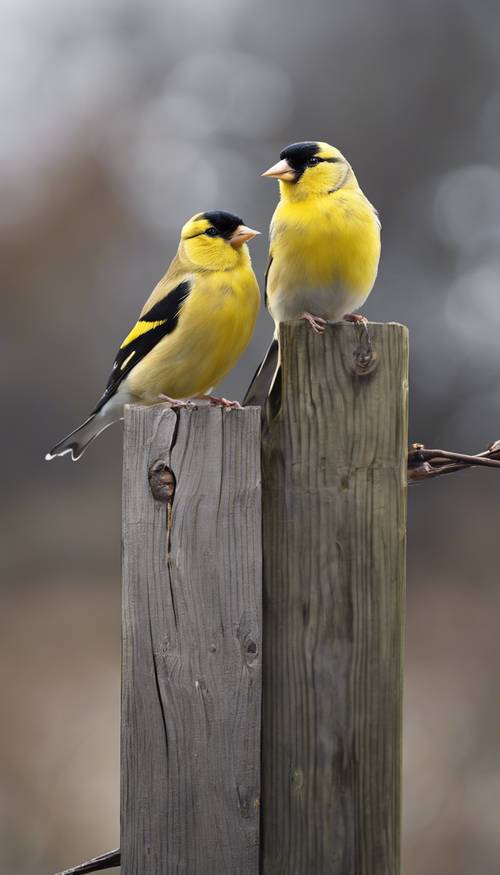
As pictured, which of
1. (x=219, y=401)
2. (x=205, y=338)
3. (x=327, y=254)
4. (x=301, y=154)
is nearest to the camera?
(x=219, y=401)

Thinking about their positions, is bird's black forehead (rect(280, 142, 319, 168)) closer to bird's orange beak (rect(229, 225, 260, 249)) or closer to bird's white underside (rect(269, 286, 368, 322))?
bird's orange beak (rect(229, 225, 260, 249))

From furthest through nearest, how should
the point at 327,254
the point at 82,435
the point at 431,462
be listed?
the point at 82,435
the point at 327,254
the point at 431,462

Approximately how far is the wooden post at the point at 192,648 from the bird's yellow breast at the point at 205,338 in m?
1.38

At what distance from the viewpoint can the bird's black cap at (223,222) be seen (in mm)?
3832

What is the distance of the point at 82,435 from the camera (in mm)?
4289

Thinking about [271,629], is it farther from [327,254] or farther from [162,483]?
[327,254]

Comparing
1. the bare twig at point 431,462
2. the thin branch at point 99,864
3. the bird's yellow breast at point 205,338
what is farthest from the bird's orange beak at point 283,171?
the thin branch at point 99,864

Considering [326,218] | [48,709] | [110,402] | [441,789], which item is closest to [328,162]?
[326,218]

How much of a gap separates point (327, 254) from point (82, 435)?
1440 millimetres

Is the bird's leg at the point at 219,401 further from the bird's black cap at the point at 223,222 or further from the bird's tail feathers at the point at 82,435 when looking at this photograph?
the bird's black cap at the point at 223,222

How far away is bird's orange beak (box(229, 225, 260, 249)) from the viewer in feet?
12.4

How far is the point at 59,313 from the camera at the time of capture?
13281mm

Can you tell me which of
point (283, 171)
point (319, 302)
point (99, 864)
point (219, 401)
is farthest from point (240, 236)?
point (99, 864)

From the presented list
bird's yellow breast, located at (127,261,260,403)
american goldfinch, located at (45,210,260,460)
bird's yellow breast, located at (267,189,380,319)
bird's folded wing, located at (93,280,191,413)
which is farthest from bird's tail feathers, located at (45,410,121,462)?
bird's yellow breast, located at (267,189,380,319)
